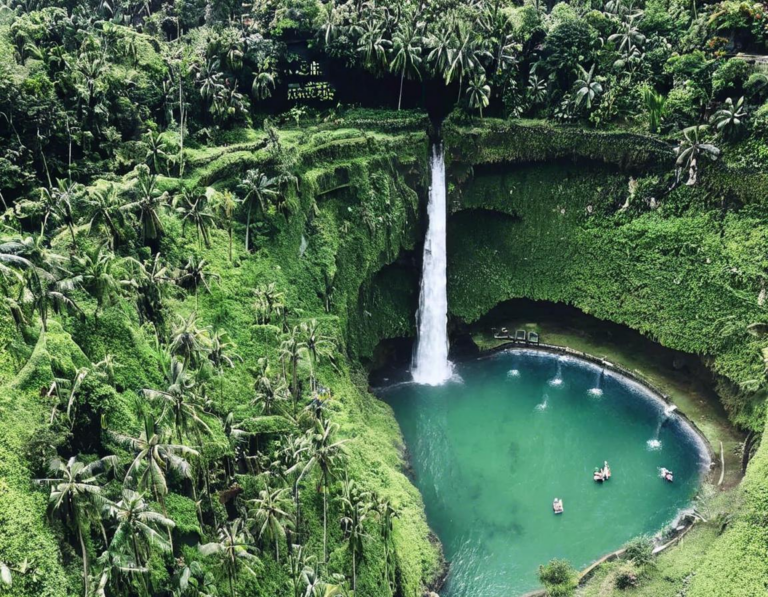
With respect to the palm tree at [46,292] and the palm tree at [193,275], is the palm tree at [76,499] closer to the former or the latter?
the palm tree at [46,292]

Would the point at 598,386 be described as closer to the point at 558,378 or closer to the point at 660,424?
the point at 558,378

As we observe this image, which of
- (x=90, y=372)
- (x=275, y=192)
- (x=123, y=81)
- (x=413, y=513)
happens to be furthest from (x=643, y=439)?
(x=123, y=81)

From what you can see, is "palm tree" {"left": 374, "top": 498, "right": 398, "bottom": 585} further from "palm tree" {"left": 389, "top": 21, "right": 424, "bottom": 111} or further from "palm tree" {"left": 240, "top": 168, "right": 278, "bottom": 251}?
"palm tree" {"left": 389, "top": 21, "right": 424, "bottom": 111}

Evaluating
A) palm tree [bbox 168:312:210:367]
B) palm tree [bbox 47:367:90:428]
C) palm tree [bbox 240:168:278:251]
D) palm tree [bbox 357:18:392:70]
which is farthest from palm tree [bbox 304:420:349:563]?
palm tree [bbox 357:18:392:70]

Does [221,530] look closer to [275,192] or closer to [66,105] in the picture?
[275,192]

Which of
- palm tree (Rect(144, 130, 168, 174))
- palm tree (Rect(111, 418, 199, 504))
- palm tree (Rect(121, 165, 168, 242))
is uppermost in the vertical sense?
palm tree (Rect(144, 130, 168, 174))

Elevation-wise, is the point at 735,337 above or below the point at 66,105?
below
